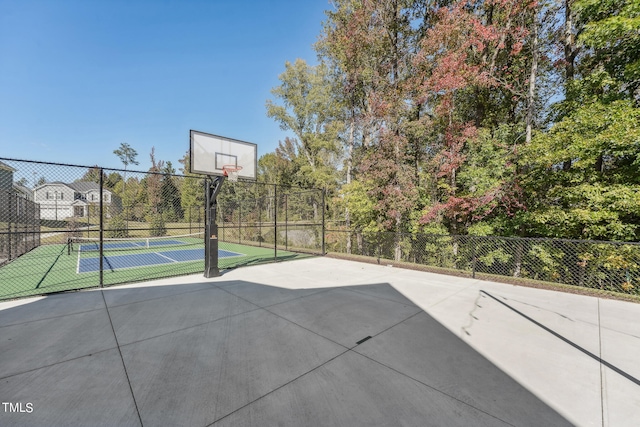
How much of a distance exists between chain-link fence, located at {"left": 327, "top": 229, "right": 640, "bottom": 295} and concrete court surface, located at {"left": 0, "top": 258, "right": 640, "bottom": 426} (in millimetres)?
2401

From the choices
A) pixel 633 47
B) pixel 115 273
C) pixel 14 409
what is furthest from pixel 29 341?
pixel 633 47

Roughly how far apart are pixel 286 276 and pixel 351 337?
351 centimetres

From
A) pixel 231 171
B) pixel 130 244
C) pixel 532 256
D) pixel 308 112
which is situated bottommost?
pixel 130 244

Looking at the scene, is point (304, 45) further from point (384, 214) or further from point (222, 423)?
point (222, 423)

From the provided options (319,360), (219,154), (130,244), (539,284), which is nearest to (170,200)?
(130,244)

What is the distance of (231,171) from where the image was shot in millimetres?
6477

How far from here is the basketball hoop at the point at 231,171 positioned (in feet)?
20.7

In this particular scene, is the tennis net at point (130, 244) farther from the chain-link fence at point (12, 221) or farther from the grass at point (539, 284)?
the grass at point (539, 284)

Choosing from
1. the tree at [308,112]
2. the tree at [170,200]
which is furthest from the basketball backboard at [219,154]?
the tree at [170,200]

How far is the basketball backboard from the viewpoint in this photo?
19.4 ft

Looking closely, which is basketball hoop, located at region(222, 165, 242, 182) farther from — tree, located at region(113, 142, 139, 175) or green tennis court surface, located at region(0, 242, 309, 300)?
tree, located at region(113, 142, 139, 175)

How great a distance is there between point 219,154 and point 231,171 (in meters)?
0.52

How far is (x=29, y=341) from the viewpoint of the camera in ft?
9.69

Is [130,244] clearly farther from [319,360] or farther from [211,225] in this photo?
[319,360]
